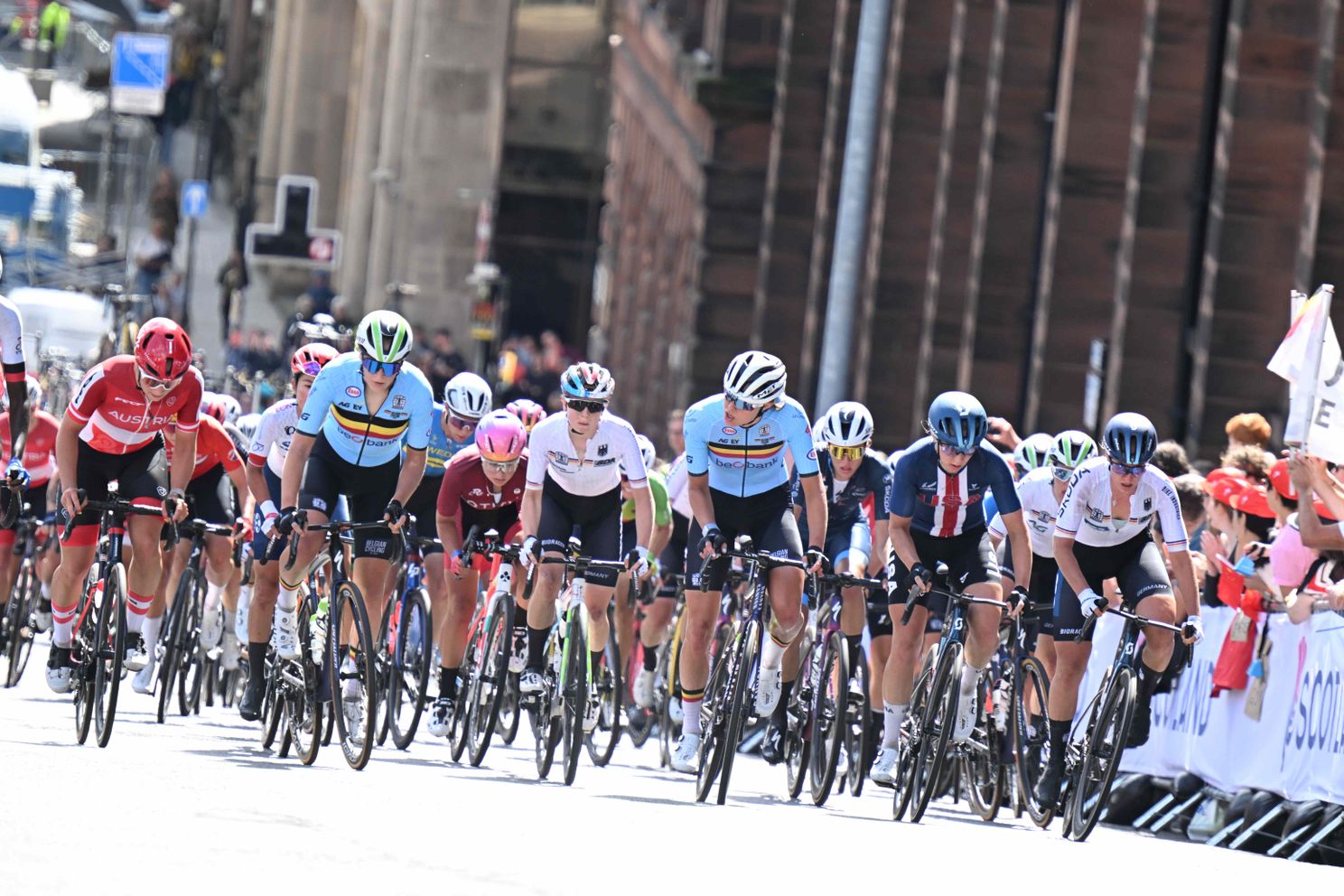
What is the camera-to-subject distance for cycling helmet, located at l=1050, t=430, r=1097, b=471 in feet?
53.0

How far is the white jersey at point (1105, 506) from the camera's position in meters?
14.6

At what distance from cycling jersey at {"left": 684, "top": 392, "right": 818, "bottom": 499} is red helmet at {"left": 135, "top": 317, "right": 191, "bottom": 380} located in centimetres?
238

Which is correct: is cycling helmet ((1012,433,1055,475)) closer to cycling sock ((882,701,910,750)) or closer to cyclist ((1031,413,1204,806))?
cyclist ((1031,413,1204,806))

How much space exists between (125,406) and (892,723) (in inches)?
156

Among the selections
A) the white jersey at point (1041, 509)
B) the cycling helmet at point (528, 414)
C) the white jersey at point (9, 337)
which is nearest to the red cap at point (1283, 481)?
the white jersey at point (1041, 509)

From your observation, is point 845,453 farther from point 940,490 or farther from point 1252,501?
point 1252,501

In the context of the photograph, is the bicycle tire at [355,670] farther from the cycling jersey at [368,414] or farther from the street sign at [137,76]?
the street sign at [137,76]

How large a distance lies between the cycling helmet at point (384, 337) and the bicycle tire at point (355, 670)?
1.10 metres

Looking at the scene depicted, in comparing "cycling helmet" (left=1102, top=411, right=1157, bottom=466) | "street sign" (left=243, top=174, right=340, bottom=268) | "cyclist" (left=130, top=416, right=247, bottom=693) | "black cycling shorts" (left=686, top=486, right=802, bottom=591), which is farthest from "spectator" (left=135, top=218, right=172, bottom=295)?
"cycling helmet" (left=1102, top=411, right=1157, bottom=466)

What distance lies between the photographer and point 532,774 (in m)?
15.0

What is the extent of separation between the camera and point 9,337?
14961mm

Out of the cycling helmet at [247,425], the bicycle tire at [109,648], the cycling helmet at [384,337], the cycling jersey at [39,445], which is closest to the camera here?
the bicycle tire at [109,648]

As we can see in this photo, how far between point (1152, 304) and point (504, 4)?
32591 mm

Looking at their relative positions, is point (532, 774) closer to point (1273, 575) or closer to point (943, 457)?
point (943, 457)
